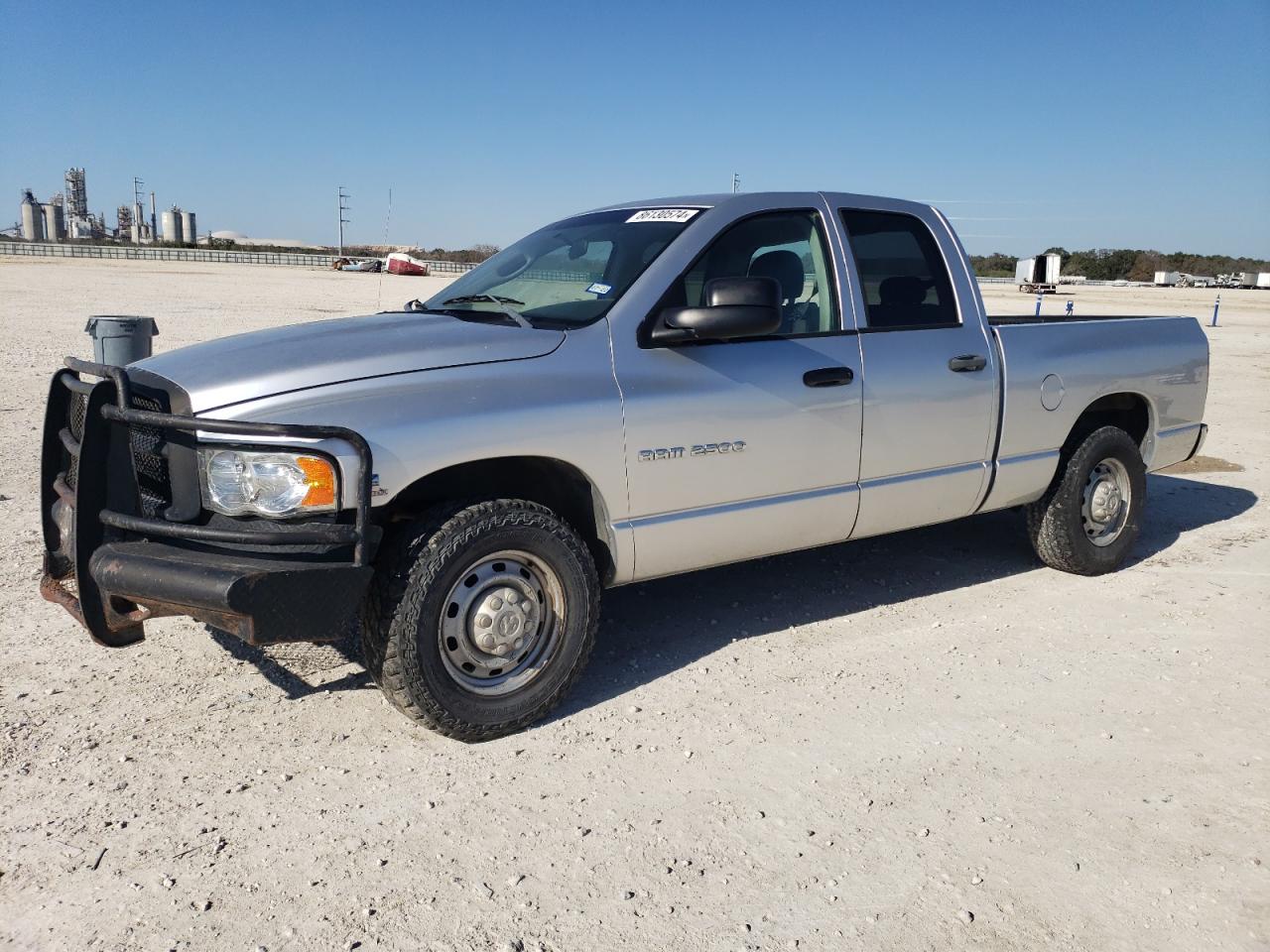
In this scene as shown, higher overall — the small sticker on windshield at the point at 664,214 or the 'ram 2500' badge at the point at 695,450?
the small sticker on windshield at the point at 664,214

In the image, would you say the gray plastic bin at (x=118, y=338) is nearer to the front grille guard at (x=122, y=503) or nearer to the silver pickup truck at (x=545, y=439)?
the silver pickup truck at (x=545, y=439)

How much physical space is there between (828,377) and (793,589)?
4.81 ft

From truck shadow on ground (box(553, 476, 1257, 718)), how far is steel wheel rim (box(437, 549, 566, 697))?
320 mm

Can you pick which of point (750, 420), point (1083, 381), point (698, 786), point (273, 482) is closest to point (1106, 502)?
point (1083, 381)

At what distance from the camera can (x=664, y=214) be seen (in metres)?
4.49

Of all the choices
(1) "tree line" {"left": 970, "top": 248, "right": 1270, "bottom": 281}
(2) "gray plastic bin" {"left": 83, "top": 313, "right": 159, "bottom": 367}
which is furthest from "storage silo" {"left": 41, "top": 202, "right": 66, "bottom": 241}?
(2) "gray plastic bin" {"left": 83, "top": 313, "right": 159, "bottom": 367}

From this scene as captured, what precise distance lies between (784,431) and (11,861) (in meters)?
3.04

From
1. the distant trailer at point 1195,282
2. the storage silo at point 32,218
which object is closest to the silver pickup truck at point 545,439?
the distant trailer at point 1195,282

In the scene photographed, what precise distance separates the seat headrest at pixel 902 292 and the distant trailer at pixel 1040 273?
122ft

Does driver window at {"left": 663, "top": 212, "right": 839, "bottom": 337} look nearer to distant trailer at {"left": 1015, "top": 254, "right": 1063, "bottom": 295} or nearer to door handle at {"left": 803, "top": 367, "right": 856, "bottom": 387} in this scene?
door handle at {"left": 803, "top": 367, "right": 856, "bottom": 387}

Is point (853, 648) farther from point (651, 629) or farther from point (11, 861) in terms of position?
point (11, 861)

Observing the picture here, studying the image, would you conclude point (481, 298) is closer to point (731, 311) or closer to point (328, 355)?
point (328, 355)

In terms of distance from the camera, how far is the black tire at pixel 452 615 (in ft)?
11.4

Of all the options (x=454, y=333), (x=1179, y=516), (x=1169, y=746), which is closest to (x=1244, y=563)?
(x=1179, y=516)
